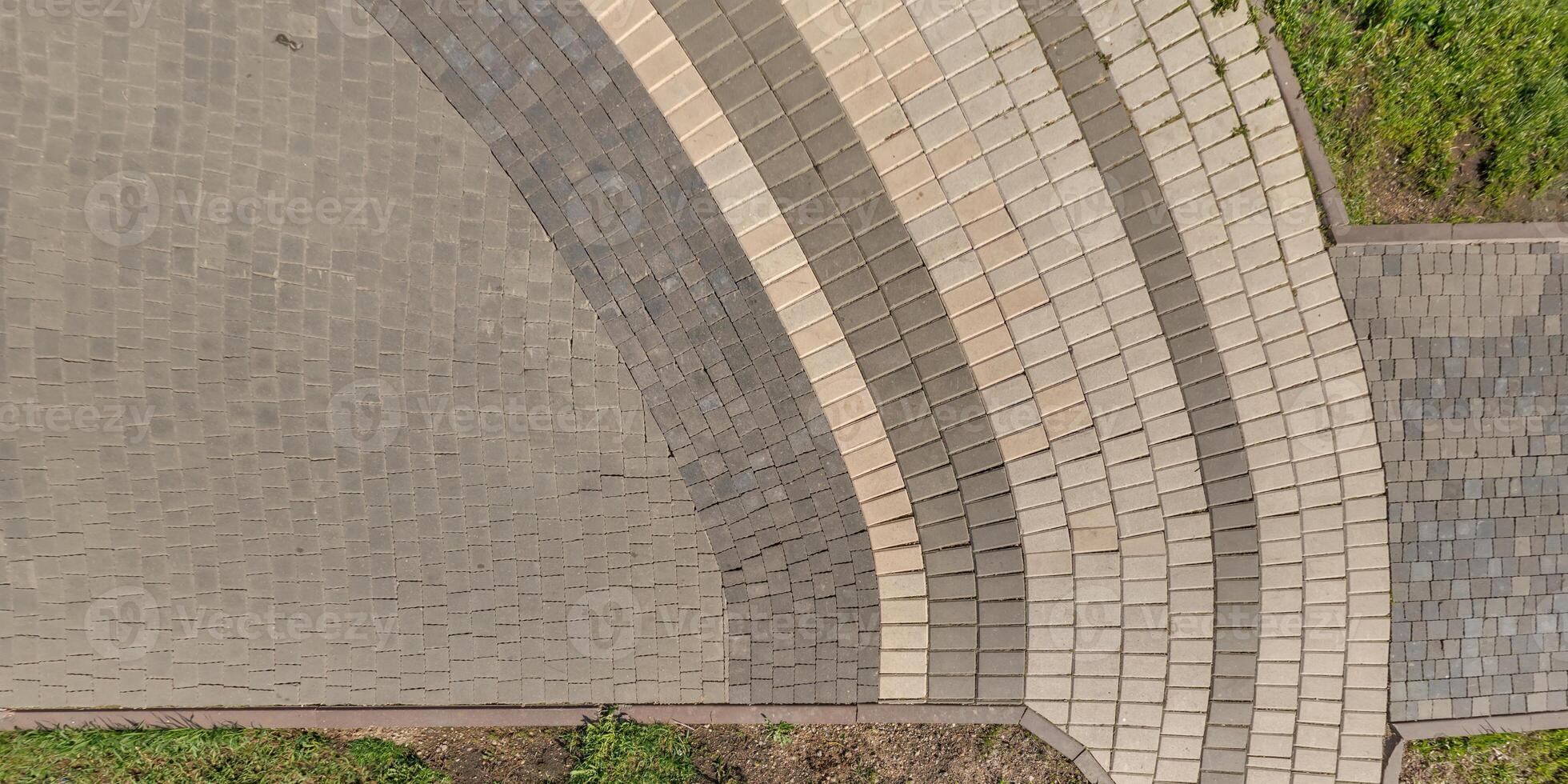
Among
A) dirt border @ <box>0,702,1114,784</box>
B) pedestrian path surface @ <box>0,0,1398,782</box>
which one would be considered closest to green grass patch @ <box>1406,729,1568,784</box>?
pedestrian path surface @ <box>0,0,1398,782</box>

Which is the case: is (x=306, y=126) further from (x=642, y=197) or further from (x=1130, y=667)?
(x=1130, y=667)

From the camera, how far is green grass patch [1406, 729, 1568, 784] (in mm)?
5664

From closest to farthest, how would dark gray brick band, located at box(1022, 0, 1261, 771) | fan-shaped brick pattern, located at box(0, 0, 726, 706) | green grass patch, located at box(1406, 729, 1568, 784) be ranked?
fan-shaped brick pattern, located at box(0, 0, 726, 706) → dark gray brick band, located at box(1022, 0, 1261, 771) → green grass patch, located at box(1406, 729, 1568, 784)

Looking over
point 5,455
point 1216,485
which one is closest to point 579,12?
point 5,455

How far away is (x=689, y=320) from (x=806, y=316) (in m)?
0.80

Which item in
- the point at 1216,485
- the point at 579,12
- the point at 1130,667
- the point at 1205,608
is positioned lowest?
the point at 1130,667

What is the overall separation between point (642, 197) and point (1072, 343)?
3071 millimetres

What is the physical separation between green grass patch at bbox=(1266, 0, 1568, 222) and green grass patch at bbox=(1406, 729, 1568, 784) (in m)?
3.82

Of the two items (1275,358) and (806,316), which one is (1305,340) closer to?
(1275,358)

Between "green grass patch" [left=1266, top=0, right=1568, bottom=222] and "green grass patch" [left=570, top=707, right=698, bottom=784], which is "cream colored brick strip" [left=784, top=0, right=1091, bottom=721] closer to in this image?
"green grass patch" [left=1266, top=0, right=1568, bottom=222]

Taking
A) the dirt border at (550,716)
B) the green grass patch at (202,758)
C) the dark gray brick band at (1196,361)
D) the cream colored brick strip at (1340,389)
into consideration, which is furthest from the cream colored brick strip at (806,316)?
the green grass patch at (202,758)

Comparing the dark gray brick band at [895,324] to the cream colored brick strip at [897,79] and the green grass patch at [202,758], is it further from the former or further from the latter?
the green grass patch at [202,758]

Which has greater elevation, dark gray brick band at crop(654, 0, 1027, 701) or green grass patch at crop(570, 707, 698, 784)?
dark gray brick band at crop(654, 0, 1027, 701)

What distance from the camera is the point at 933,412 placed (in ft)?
17.7
